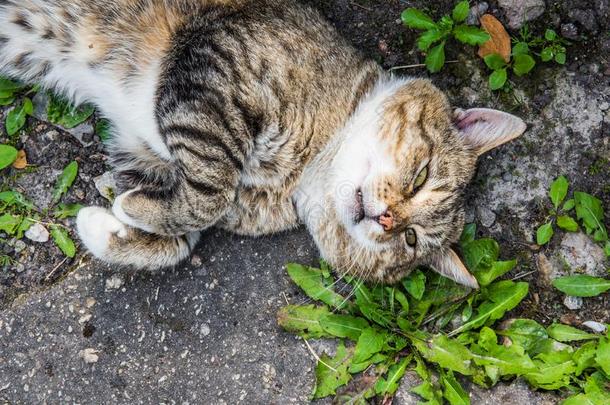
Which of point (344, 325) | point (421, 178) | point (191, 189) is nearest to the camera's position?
point (191, 189)

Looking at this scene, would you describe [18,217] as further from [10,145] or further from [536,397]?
[536,397]

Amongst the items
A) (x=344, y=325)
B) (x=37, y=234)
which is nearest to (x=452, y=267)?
(x=344, y=325)

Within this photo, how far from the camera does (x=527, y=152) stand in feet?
14.3

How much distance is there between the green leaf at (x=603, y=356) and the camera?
12.9 ft

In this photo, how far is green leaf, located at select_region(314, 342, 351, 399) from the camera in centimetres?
411

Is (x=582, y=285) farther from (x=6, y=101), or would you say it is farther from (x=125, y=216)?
(x=6, y=101)

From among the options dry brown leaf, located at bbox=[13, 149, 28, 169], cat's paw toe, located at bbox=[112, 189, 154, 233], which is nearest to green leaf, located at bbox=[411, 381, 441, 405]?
cat's paw toe, located at bbox=[112, 189, 154, 233]

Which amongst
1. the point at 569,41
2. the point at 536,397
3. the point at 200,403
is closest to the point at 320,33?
the point at 569,41

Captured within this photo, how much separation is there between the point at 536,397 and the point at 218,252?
2296 millimetres

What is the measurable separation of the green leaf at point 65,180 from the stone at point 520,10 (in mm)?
3066

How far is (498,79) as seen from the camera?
4.25 m

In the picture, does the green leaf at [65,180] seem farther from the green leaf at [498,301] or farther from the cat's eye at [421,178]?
the green leaf at [498,301]

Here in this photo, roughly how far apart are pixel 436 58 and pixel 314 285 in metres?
1.71

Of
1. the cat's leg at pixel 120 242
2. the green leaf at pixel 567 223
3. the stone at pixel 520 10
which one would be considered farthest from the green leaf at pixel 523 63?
the cat's leg at pixel 120 242
